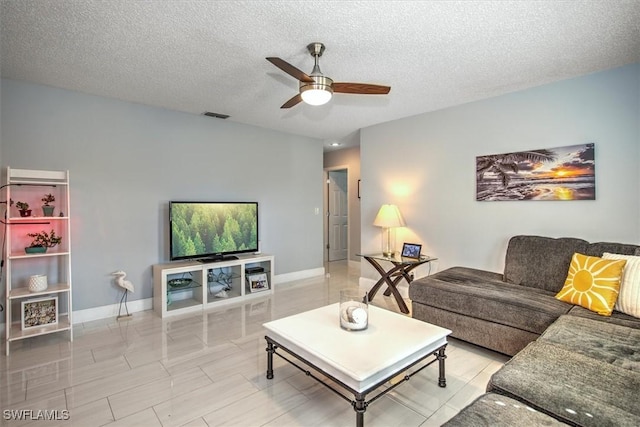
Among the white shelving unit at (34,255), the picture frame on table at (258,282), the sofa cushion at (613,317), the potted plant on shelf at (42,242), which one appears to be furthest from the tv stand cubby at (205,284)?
the sofa cushion at (613,317)

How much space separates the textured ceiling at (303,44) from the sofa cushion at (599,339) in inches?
74.6

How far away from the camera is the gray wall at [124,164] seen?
9.89ft

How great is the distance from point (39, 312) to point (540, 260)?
4.49 meters

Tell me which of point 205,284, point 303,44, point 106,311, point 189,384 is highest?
point 303,44

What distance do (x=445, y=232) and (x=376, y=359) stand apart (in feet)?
8.19

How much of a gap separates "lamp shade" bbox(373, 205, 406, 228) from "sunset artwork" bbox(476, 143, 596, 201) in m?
0.94

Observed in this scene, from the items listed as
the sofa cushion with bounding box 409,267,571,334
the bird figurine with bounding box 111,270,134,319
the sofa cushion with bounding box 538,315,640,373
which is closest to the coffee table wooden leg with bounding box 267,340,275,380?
the sofa cushion with bounding box 409,267,571,334

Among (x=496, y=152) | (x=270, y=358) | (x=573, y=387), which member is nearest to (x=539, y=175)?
(x=496, y=152)

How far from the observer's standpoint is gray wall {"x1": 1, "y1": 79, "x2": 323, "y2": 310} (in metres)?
3.02

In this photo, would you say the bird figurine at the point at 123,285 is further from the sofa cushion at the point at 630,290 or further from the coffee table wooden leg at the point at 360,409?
the sofa cushion at the point at 630,290

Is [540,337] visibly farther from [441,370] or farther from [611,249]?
[611,249]

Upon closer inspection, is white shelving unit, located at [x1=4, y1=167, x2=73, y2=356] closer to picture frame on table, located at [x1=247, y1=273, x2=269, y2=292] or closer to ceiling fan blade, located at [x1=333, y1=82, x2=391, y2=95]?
picture frame on table, located at [x1=247, y1=273, x2=269, y2=292]

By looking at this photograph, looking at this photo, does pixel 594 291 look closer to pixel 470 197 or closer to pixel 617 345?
pixel 617 345

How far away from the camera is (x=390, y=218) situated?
12.9 feet
